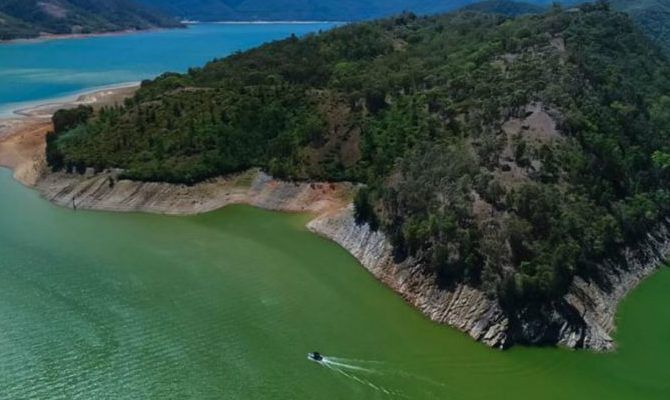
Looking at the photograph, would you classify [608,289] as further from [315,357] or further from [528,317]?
[315,357]

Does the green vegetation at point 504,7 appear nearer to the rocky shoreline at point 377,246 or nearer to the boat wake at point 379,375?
the rocky shoreline at point 377,246

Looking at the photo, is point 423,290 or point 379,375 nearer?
point 379,375

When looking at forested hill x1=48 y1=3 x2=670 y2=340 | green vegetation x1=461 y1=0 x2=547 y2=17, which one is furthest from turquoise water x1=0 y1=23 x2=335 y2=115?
green vegetation x1=461 y1=0 x2=547 y2=17

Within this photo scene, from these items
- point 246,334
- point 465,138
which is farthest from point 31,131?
point 246,334

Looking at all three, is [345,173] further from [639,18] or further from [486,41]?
[639,18]

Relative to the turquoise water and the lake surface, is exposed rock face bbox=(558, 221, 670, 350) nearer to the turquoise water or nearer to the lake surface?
the lake surface

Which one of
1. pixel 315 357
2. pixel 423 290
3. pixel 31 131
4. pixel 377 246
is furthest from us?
pixel 31 131

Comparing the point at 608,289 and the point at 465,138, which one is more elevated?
the point at 465,138

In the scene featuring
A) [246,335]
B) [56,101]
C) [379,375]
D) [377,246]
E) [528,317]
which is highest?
[56,101]
